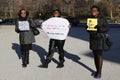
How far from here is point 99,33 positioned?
1002cm

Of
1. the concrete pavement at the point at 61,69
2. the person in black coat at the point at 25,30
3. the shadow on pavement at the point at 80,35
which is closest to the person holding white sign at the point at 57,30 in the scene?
the person in black coat at the point at 25,30

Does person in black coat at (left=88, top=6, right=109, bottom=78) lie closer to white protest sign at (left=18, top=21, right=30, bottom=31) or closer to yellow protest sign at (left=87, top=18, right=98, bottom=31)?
yellow protest sign at (left=87, top=18, right=98, bottom=31)

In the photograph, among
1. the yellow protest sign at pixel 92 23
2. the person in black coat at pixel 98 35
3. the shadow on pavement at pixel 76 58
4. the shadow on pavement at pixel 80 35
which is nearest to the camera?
the person in black coat at pixel 98 35

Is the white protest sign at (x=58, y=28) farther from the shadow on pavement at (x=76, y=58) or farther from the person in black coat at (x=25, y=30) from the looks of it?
the shadow on pavement at (x=76, y=58)

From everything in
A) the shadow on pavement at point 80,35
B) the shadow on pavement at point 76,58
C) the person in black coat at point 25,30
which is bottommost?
the shadow on pavement at point 80,35

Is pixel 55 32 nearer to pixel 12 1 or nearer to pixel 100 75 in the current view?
pixel 100 75

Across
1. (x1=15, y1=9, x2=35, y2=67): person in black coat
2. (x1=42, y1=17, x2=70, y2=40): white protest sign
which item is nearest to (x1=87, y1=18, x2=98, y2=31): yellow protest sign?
(x1=42, y1=17, x2=70, y2=40): white protest sign

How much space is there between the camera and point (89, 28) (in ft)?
33.6

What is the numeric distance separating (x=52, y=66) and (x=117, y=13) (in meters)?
66.8

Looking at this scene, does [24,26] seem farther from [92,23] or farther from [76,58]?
[76,58]

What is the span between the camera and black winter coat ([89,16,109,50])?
32.5ft

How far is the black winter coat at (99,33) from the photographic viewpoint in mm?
9914

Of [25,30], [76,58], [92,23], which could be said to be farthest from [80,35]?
[92,23]

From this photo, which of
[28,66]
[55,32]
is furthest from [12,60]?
[55,32]
